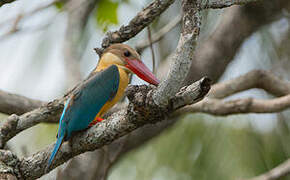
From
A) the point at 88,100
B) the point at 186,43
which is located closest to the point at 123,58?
the point at 88,100

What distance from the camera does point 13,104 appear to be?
376 centimetres

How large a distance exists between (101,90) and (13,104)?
0.96 metres

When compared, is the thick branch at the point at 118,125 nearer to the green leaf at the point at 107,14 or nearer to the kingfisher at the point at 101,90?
the kingfisher at the point at 101,90

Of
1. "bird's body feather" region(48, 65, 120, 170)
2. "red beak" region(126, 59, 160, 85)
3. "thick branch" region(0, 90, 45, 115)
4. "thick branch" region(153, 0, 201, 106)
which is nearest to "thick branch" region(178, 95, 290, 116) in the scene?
"red beak" region(126, 59, 160, 85)

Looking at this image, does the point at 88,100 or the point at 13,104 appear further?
the point at 13,104

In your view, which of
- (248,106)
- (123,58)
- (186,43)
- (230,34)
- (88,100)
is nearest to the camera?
(186,43)

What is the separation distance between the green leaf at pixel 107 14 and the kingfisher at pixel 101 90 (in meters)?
0.47

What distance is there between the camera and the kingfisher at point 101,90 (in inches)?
113

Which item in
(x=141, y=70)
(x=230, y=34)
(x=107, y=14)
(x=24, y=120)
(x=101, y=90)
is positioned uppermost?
(x=107, y=14)

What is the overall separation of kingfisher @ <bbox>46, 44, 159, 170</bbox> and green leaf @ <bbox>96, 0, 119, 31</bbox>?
0.47 metres

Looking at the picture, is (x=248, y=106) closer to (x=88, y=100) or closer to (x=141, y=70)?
(x=141, y=70)

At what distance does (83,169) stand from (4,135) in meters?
1.72

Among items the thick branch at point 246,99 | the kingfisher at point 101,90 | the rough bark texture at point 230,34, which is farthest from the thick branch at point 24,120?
the rough bark texture at point 230,34

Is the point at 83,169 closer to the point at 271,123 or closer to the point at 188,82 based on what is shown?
the point at 188,82
